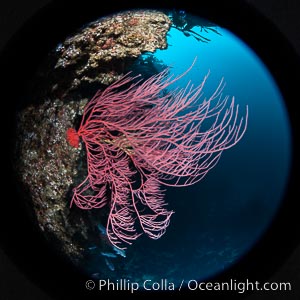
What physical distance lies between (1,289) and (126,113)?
4.48ft

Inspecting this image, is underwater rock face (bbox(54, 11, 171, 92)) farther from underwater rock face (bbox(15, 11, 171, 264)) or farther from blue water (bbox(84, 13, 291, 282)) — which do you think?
blue water (bbox(84, 13, 291, 282))

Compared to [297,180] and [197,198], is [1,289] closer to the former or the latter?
[197,198]

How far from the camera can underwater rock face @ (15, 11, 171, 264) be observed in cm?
191

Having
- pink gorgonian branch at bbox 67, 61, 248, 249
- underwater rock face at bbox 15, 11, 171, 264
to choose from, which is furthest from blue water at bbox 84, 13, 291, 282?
underwater rock face at bbox 15, 11, 171, 264

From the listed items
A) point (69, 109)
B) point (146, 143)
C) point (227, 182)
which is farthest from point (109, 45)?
point (227, 182)

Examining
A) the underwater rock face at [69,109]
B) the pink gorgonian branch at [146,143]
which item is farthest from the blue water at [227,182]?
the underwater rock face at [69,109]

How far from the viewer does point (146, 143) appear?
1.87 m

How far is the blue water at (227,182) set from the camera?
185 cm

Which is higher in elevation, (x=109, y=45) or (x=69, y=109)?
(x=109, y=45)

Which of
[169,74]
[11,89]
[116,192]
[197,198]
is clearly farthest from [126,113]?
[11,89]

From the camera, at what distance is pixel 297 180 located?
2123 millimetres

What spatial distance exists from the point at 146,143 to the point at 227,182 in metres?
0.48

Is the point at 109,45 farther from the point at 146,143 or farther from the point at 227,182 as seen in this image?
the point at 227,182

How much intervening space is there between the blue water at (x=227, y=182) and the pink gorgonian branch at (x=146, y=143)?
6cm
